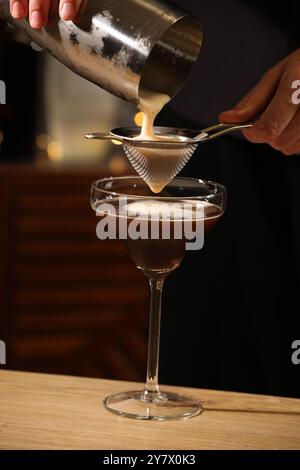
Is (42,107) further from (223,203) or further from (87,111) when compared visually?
(223,203)

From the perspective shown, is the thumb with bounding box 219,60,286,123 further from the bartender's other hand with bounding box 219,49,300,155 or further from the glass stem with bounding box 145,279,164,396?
the glass stem with bounding box 145,279,164,396

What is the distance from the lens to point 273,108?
1.48 meters

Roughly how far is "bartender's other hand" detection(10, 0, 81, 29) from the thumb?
12.7 inches

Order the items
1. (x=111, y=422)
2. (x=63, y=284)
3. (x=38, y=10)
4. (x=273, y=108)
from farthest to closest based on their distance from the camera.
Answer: (x=63, y=284) < (x=273, y=108) < (x=38, y=10) < (x=111, y=422)

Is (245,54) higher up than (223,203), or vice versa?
(245,54)

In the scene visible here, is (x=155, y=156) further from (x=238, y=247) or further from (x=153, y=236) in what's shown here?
(x=238, y=247)

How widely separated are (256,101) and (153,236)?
1.34ft

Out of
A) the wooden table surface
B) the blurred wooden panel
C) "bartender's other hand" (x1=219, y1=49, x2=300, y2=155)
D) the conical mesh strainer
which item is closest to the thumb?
"bartender's other hand" (x1=219, y1=49, x2=300, y2=155)

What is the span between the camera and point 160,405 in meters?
1.23

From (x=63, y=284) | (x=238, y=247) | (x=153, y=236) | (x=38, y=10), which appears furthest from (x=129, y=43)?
(x=63, y=284)

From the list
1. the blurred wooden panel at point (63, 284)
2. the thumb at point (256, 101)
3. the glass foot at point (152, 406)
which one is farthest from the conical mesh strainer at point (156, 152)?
the blurred wooden panel at point (63, 284)
